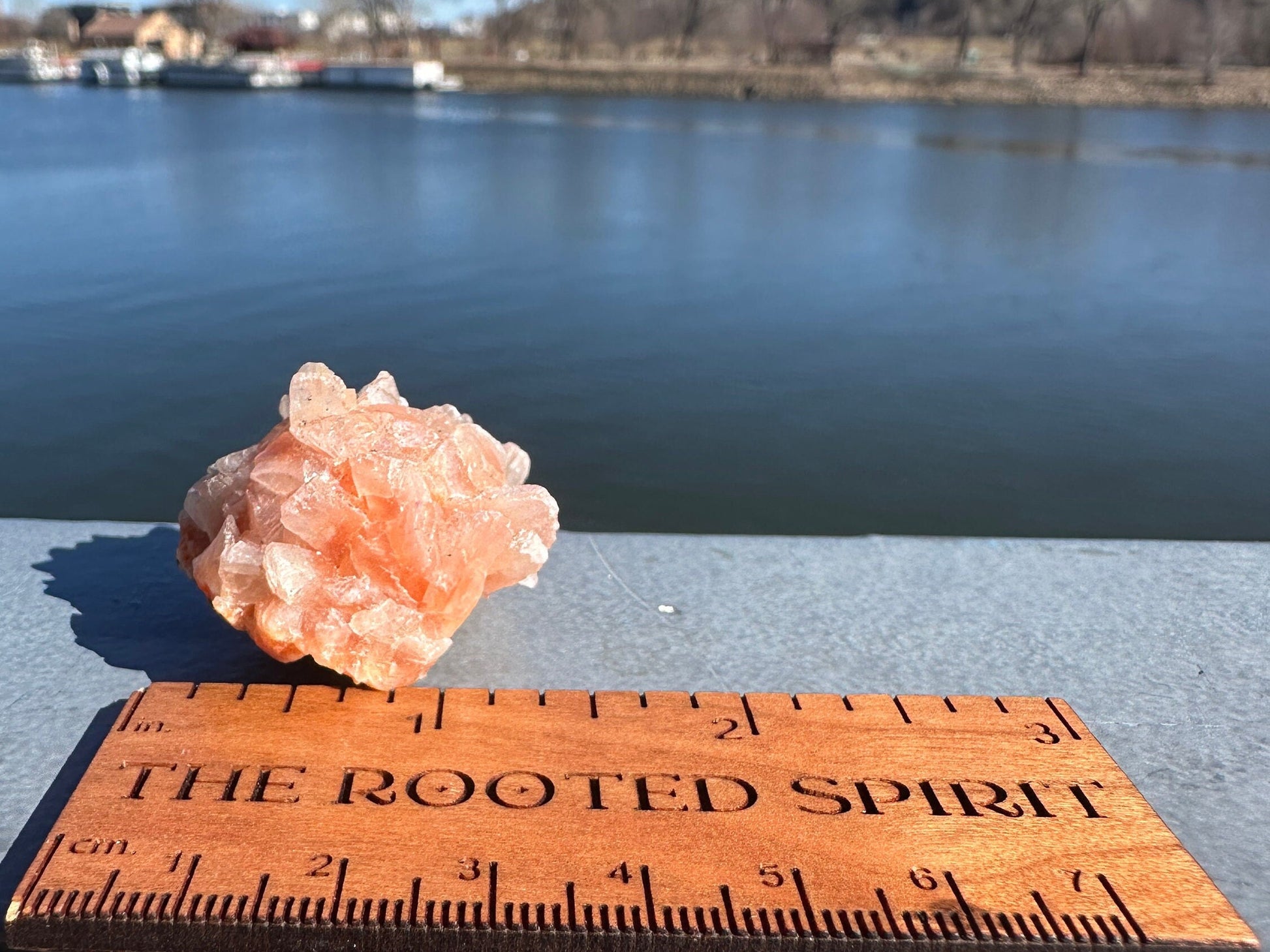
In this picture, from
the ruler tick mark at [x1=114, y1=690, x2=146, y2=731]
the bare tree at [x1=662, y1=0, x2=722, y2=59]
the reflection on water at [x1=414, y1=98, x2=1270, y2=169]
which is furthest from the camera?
the bare tree at [x1=662, y1=0, x2=722, y2=59]

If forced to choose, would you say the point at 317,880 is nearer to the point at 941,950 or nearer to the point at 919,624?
the point at 941,950

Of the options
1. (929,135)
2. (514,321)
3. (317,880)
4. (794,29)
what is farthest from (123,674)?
(794,29)

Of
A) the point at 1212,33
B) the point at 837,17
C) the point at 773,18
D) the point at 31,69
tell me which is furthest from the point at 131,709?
the point at 773,18

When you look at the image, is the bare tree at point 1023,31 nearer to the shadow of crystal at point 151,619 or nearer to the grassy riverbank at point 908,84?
the grassy riverbank at point 908,84

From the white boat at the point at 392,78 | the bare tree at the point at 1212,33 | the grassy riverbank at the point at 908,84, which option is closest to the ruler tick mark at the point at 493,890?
the grassy riverbank at the point at 908,84

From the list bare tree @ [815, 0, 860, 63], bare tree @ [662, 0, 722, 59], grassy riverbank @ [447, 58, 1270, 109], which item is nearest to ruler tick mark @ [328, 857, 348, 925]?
grassy riverbank @ [447, 58, 1270, 109]

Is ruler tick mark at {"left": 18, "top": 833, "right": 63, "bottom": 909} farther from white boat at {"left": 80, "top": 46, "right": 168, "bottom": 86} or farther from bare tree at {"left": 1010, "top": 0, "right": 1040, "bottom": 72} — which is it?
white boat at {"left": 80, "top": 46, "right": 168, "bottom": 86}

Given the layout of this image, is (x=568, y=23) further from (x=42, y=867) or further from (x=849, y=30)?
(x=42, y=867)
